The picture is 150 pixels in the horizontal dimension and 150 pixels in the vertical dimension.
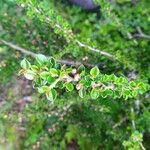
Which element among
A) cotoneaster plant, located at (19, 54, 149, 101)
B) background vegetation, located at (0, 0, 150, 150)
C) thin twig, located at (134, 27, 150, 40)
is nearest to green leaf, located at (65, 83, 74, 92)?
cotoneaster plant, located at (19, 54, 149, 101)

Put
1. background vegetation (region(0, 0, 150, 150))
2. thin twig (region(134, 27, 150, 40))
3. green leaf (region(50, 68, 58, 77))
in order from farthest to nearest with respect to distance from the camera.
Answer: thin twig (region(134, 27, 150, 40)), background vegetation (region(0, 0, 150, 150)), green leaf (region(50, 68, 58, 77))

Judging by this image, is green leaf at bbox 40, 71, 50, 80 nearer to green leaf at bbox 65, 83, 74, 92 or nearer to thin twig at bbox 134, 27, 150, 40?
green leaf at bbox 65, 83, 74, 92

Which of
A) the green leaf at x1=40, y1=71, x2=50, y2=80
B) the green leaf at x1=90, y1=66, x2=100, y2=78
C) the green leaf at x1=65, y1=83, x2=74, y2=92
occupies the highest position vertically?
the green leaf at x1=90, y1=66, x2=100, y2=78

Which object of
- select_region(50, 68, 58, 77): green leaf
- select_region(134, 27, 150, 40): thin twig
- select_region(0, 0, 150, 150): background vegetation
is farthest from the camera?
select_region(134, 27, 150, 40): thin twig

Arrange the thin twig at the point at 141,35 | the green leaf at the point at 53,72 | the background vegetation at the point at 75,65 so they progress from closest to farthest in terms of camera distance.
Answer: the green leaf at the point at 53,72 → the background vegetation at the point at 75,65 → the thin twig at the point at 141,35

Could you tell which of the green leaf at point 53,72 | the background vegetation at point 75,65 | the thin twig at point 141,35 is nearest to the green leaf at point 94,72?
the green leaf at point 53,72

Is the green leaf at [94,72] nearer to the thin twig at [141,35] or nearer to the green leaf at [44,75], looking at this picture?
the green leaf at [44,75]
